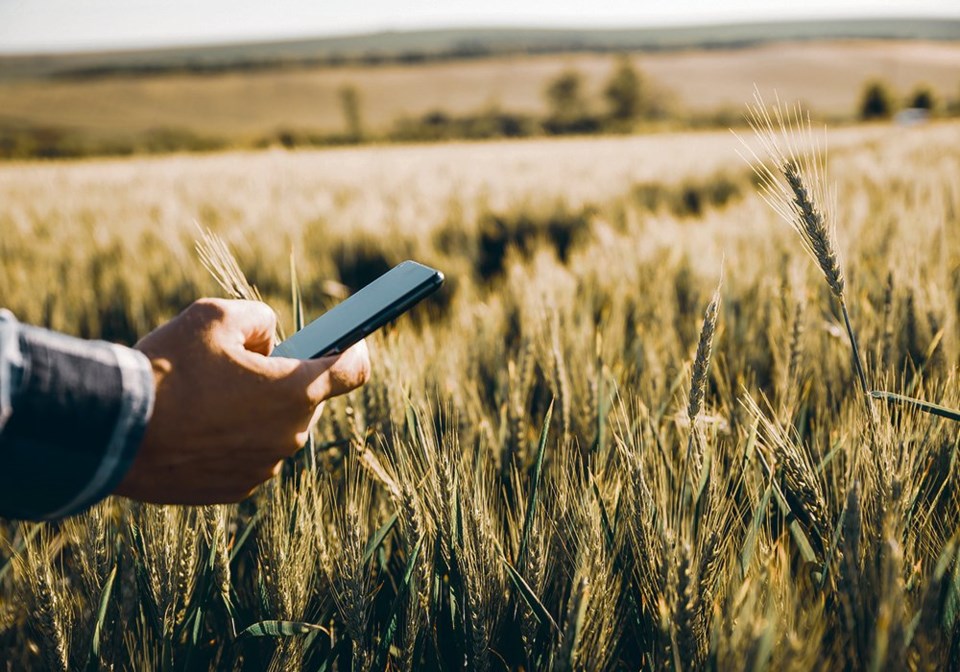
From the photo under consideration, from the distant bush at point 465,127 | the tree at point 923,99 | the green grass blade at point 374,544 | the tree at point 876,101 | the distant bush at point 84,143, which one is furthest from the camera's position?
the tree at point 923,99

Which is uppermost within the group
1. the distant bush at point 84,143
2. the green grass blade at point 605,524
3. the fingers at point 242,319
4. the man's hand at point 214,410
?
the distant bush at point 84,143

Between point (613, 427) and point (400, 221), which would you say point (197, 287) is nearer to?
point (400, 221)

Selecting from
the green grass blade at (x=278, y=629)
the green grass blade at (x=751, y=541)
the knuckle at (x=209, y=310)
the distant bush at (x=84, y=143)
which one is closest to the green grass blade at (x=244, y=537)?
the green grass blade at (x=278, y=629)

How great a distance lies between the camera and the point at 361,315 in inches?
35.2

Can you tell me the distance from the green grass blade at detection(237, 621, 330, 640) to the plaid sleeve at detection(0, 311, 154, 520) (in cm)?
26

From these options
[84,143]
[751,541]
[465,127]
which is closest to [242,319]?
[751,541]

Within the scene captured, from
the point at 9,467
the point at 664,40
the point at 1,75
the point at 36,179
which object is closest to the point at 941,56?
the point at 664,40

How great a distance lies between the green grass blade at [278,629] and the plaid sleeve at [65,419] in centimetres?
26

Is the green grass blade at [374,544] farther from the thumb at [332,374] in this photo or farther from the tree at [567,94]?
the tree at [567,94]

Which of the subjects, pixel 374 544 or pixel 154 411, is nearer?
pixel 154 411

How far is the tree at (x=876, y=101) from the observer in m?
39.8

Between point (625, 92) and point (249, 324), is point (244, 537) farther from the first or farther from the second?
point (625, 92)

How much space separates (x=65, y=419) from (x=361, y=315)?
0.35 m

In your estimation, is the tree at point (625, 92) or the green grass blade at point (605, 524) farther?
the tree at point (625, 92)
